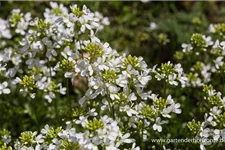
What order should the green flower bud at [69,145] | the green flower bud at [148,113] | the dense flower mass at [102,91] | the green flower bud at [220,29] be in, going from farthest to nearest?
the green flower bud at [220,29], the green flower bud at [148,113], the dense flower mass at [102,91], the green flower bud at [69,145]

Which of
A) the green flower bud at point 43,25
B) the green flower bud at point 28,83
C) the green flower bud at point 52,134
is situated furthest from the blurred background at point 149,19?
the green flower bud at point 52,134

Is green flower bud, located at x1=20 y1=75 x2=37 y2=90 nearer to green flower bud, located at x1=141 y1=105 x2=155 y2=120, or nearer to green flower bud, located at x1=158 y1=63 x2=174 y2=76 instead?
green flower bud, located at x1=141 y1=105 x2=155 y2=120

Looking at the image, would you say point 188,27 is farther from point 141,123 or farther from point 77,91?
point 141,123

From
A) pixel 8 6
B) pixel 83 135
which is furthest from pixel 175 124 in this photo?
pixel 8 6

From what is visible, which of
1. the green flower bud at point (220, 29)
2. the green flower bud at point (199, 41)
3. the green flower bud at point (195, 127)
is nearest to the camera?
the green flower bud at point (195, 127)

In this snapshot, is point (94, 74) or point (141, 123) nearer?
point (94, 74)

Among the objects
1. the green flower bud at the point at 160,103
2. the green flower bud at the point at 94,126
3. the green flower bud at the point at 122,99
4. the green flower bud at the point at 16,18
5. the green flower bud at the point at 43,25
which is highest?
the green flower bud at the point at 16,18

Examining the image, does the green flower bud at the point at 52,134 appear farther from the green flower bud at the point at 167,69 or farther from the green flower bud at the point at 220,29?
the green flower bud at the point at 220,29

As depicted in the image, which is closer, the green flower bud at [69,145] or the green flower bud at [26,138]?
the green flower bud at [69,145]

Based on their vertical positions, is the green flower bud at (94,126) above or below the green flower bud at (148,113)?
below

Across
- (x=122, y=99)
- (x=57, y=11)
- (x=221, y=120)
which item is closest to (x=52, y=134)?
(x=122, y=99)

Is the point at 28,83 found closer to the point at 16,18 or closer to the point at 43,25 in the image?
the point at 43,25
